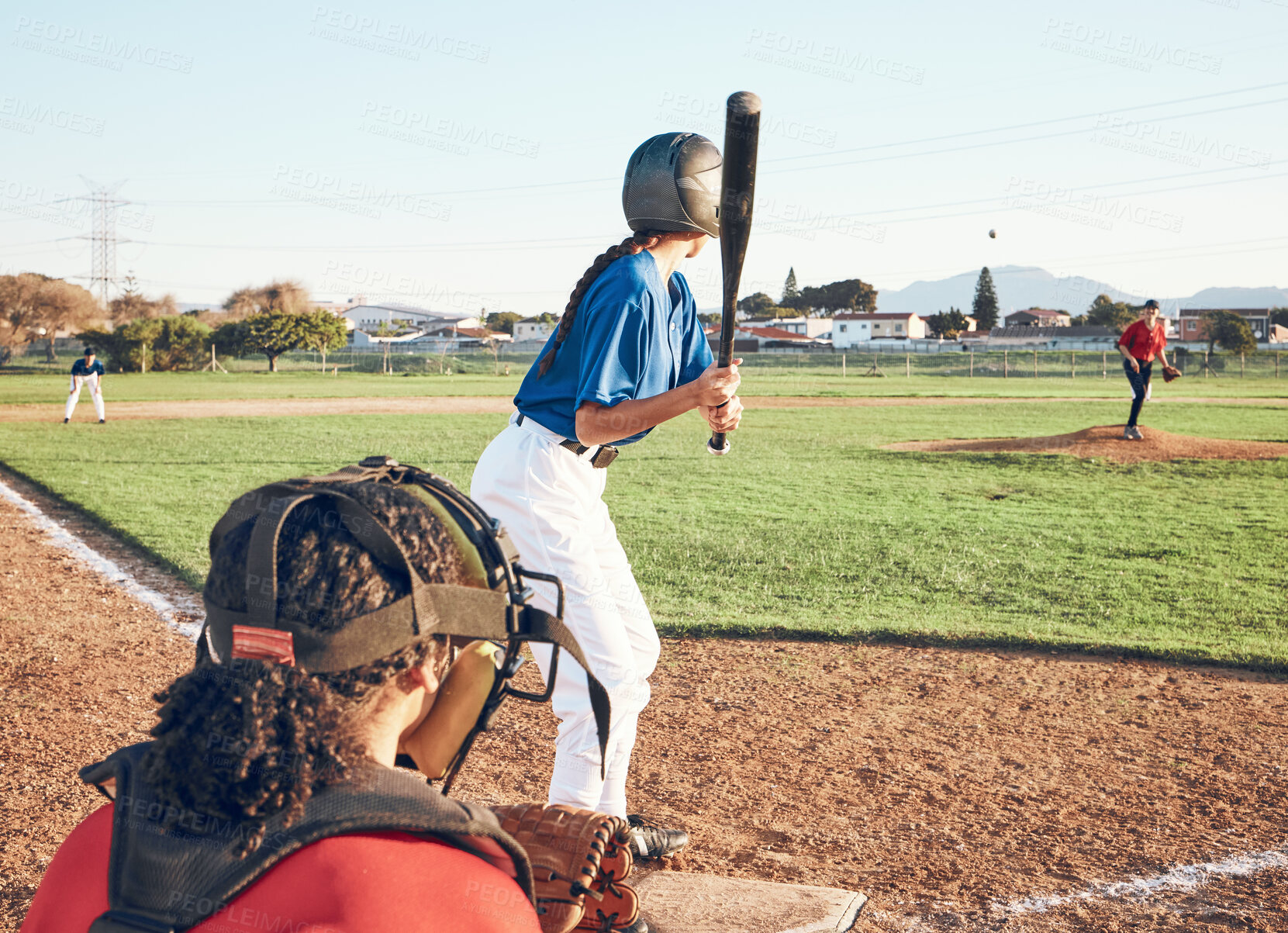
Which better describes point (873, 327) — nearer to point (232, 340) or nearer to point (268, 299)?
point (268, 299)

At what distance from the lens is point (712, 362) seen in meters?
3.25

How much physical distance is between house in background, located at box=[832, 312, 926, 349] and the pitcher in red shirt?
105 m

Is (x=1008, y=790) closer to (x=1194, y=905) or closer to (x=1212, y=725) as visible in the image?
(x=1194, y=905)

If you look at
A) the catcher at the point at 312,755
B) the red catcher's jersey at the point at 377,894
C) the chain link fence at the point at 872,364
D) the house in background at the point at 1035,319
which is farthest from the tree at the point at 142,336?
the house in background at the point at 1035,319

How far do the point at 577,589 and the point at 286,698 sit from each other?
5.65ft

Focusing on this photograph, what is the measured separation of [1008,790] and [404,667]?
337 centimetres

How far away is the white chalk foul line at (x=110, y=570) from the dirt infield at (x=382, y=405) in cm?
1269

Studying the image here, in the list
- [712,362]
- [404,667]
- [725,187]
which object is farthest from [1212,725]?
[404,667]

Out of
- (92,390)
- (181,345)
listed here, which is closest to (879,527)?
(92,390)

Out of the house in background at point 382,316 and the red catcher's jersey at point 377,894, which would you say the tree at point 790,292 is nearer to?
the house in background at point 382,316

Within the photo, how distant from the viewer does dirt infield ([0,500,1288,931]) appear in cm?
331

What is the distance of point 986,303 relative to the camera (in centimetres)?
11556

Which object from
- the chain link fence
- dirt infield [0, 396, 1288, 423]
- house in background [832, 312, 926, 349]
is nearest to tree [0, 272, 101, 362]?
the chain link fence

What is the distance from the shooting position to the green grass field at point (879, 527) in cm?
662
